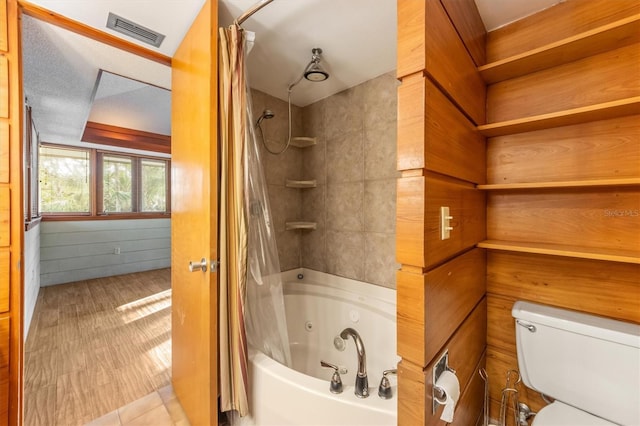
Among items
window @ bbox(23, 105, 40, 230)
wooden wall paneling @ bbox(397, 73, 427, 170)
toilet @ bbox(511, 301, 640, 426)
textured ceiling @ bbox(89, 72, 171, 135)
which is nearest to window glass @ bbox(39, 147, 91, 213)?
window @ bbox(23, 105, 40, 230)

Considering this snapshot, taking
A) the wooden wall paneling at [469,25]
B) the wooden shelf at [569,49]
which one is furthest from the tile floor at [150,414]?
the wooden shelf at [569,49]

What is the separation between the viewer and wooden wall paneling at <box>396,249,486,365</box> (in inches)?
33.5

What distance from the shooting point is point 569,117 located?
116 centimetres

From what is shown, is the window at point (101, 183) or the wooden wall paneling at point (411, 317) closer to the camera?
the wooden wall paneling at point (411, 317)

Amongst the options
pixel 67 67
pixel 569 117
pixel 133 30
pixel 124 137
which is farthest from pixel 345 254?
pixel 124 137

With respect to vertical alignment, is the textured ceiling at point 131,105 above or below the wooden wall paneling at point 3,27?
above

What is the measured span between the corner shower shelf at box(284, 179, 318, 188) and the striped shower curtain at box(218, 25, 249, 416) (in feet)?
3.31

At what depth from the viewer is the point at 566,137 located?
130 centimetres

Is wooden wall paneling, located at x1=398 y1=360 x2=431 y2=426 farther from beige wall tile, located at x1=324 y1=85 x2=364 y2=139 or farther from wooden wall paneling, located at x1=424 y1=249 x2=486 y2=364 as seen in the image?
beige wall tile, located at x1=324 y1=85 x2=364 y2=139

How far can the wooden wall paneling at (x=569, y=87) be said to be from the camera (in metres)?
1.15

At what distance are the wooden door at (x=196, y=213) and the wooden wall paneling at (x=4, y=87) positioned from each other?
2.26 ft

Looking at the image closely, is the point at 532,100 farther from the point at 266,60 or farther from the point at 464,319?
the point at 266,60

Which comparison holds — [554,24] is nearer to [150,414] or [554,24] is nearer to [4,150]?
[4,150]

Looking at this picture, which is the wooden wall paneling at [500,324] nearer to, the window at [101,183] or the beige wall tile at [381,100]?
the beige wall tile at [381,100]
